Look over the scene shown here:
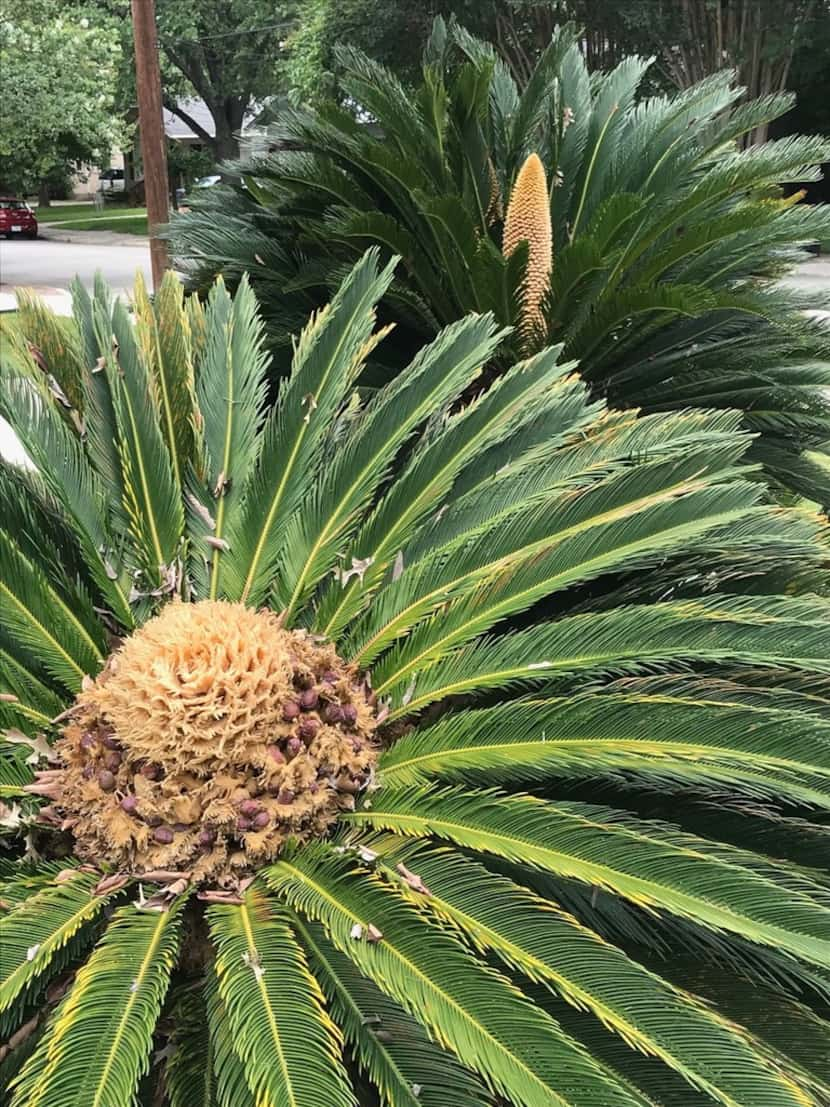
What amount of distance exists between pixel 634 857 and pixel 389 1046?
0.46 m

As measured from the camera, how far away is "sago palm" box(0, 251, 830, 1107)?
1315 millimetres

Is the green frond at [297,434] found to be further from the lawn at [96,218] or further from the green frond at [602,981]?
the lawn at [96,218]

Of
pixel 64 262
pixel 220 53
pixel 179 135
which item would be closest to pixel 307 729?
pixel 64 262

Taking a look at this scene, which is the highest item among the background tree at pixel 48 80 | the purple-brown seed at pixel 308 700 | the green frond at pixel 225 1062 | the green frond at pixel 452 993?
the background tree at pixel 48 80

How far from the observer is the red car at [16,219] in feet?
92.2

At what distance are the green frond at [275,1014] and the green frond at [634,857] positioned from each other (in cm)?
28

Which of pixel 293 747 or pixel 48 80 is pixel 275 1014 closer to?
pixel 293 747

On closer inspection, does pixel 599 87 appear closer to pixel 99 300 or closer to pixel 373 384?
pixel 373 384

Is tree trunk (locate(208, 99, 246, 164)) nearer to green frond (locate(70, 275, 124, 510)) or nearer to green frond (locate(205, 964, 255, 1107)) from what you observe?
green frond (locate(70, 275, 124, 510))

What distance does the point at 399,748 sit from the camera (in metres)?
1.81

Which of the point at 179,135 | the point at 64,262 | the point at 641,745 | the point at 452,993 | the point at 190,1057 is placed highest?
the point at 179,135

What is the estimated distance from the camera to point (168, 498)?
223 cm

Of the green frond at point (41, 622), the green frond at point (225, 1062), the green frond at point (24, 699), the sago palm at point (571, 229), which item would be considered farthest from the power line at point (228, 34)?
the green frond at point (225, 1062)

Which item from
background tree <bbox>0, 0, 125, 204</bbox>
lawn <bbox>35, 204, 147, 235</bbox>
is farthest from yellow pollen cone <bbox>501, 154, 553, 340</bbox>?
lawn <bbox>35, 204, 147, 235</bbox>
